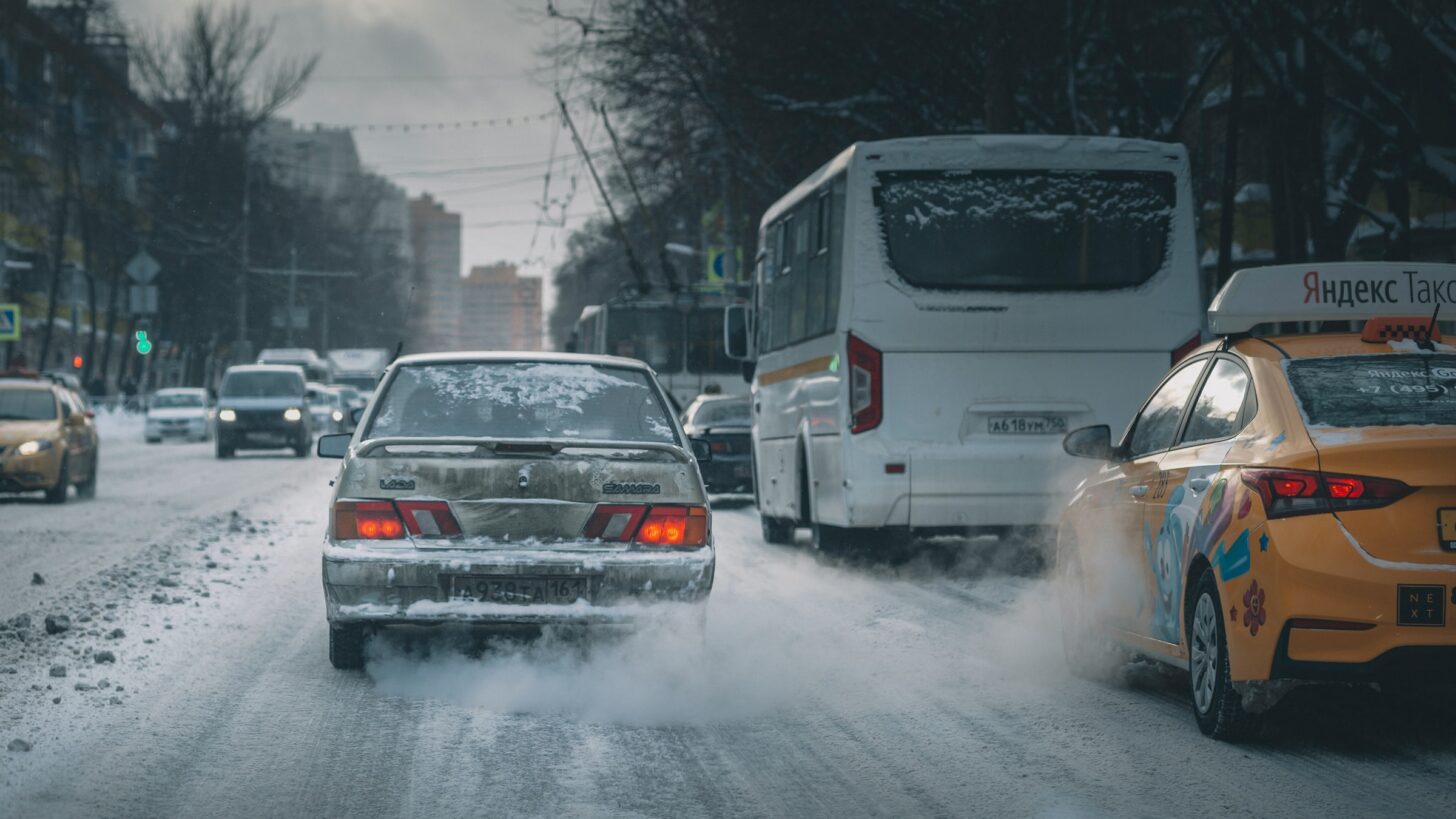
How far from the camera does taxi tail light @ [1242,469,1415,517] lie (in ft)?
22.2

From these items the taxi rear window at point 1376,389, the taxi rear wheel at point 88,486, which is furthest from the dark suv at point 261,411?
the taxi rear window at point 1376,389

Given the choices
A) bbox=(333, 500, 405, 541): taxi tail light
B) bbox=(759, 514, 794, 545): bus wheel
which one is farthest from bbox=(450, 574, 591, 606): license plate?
bbox=(759, 514, 794, 545): bus wheel

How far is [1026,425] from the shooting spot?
14.5 meters

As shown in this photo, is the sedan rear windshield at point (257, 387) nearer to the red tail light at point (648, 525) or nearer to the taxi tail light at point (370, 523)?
the taxi tail light at point (370, 523)

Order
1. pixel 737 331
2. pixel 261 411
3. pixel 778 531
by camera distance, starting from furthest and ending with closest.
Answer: pixel 261 411
pixel 737 331
pixel 778 531

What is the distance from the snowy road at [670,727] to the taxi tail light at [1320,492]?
88 cm

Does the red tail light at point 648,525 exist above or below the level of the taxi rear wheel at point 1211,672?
above

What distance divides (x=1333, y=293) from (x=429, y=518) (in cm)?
379

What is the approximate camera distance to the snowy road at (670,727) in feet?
20.9

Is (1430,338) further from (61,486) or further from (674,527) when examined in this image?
(61,486)

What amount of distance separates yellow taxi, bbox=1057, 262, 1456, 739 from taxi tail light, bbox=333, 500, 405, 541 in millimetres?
2912

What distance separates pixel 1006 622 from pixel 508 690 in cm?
398

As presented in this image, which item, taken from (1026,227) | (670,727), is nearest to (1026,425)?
(1026,227)

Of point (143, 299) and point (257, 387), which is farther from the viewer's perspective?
point (143, 299)
